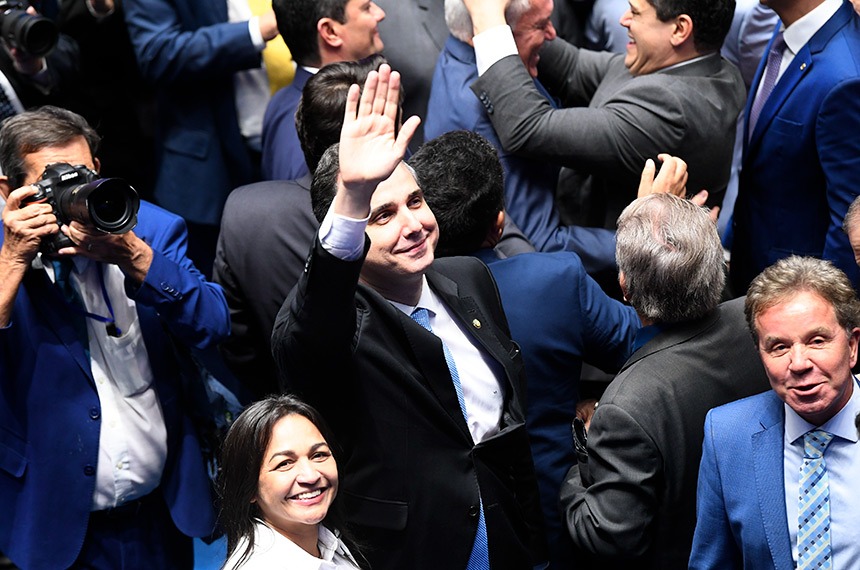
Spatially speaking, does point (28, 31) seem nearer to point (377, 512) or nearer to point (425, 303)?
point (425, 303)

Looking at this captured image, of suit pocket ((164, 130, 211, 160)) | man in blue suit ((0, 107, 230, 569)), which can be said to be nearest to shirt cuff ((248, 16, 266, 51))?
suit pocket ((164, 130, 211, 160))

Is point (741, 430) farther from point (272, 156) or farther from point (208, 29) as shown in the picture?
point (208, 29)

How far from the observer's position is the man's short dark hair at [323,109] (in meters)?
3.49

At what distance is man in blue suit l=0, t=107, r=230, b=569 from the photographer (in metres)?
3.22

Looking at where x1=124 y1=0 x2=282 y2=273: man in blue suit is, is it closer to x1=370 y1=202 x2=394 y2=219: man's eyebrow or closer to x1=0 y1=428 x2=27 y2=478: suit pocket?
x1=0 y1=428 x2=27 y2=478: suit pocket

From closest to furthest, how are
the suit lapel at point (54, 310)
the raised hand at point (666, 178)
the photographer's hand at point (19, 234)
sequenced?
the photographer's hand at point (19, 234) → the suit lapel at point (54, 310) → the raised hand at point (666, 178)

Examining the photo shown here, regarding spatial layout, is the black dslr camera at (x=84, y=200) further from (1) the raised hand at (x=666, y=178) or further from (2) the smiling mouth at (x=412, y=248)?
(1) the raised hand at (x=666, y=178)

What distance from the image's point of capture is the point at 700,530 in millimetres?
2816

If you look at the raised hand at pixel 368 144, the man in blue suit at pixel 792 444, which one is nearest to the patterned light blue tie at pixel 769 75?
the man in blue suit at pixel 792 444

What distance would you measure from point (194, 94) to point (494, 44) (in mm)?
1507

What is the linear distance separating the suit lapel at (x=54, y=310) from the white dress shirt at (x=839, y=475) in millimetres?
1722

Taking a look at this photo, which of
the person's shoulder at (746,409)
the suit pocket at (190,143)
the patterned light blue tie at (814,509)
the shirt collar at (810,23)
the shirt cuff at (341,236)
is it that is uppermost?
the shirt cuff at (341,236)

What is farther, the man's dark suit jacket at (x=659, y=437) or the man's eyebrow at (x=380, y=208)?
the man's dark suit jacket at (x=659, y=437)

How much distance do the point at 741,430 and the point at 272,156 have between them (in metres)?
2.07
